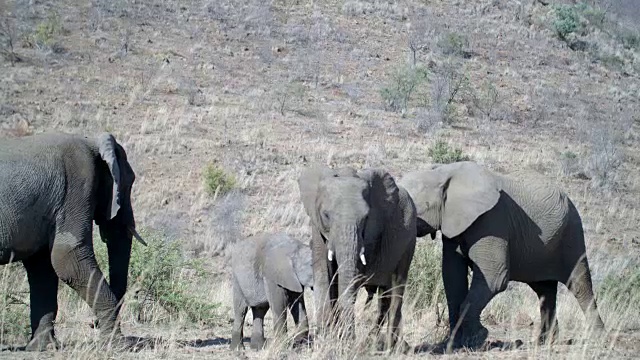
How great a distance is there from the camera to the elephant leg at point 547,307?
11.9m

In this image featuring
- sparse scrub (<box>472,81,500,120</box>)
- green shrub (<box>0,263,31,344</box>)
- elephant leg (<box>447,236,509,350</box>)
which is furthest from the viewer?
sparse scrub (<box>472,81,500,120</box>)

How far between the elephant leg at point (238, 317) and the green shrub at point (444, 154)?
17.2 metres

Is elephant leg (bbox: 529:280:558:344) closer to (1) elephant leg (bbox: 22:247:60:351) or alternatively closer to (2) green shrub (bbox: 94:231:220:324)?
(2) green shrub (bbox: 94:231:220:324)

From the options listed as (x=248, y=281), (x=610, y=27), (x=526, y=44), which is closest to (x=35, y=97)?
(x=248, y=281)

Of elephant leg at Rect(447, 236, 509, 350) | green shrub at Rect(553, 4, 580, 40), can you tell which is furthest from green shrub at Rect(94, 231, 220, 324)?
green shrub at Rect(553, 4, 580, 40)

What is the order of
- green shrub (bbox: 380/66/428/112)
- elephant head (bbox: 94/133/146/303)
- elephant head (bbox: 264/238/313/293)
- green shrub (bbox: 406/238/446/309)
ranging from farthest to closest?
green shrub (bbox: 380/66/428/112)
green shrub (bbox: 406/238/446/309)
elephant head (bbox: 264/238/313/293)
elephant head (bbox: 94/133/146/303)

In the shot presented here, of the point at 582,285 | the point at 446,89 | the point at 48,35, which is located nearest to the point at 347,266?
the point at 582,285

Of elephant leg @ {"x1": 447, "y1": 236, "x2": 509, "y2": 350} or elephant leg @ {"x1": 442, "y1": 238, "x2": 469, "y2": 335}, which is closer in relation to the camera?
elephant leg @ {"x1": 447, "y1": 236, "x2": 509, "y2": 350}

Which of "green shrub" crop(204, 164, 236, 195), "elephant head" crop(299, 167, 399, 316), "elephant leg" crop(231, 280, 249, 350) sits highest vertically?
"elephant head" crop(299, 167, 399, 316)

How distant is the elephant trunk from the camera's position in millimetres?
8758

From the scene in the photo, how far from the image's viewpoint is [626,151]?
120 feet

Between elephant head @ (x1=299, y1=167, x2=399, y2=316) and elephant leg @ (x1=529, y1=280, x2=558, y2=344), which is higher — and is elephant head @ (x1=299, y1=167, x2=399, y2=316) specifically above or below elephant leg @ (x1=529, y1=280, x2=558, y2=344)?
above

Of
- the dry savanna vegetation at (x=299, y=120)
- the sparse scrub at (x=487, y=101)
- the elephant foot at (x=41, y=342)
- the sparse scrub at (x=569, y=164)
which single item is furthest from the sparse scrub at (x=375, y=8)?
the elephant foot at (x=41, y=342)

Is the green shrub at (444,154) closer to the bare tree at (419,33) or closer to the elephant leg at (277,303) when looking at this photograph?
the bare tree at (419,33)
